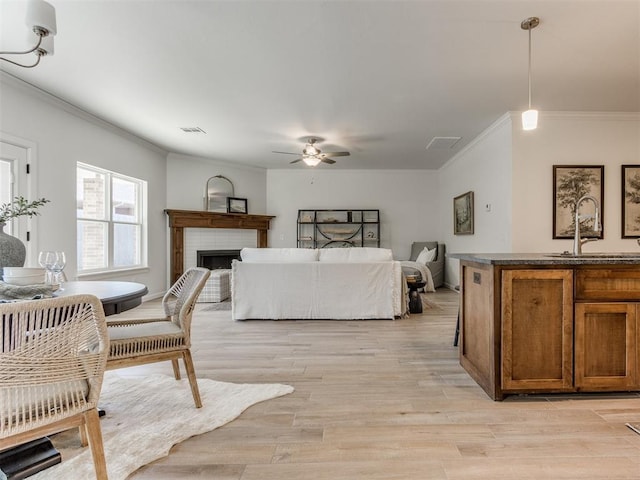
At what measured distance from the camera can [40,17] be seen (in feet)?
5.30

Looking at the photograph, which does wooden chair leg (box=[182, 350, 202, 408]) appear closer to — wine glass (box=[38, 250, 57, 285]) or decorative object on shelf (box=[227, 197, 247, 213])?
wine glass (box=[38, 250, 57, 285])

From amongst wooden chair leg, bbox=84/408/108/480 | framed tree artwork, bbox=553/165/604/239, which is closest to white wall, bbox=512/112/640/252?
framed tree artwork, bbox=553/165/604/239

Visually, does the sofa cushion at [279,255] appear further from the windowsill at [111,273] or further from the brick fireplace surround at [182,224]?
the brick fireplace surround at [182,224]

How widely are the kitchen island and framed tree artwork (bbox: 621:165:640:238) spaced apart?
3.07m

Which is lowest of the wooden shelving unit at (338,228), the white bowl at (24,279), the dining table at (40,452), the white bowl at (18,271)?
the dining table at (40,452)

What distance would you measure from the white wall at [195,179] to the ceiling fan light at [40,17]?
16.6ft

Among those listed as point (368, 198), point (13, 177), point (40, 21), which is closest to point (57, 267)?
point (40, 21)

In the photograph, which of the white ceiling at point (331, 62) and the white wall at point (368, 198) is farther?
the white wall at point (368, 198)

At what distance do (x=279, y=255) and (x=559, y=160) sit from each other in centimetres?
390

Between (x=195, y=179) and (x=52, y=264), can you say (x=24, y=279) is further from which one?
(x=195, y=179)

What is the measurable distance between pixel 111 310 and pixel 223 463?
861mm

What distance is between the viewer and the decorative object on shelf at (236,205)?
7.07 m

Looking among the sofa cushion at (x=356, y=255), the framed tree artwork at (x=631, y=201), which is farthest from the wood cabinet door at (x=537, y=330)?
the framed tree artwork at (x=631, y=201)

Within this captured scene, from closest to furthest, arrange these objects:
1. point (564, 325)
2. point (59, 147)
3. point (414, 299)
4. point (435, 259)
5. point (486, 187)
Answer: point (564, 325), point (59, 147), point (414, 299), point (486, 187), point (435, 259)
